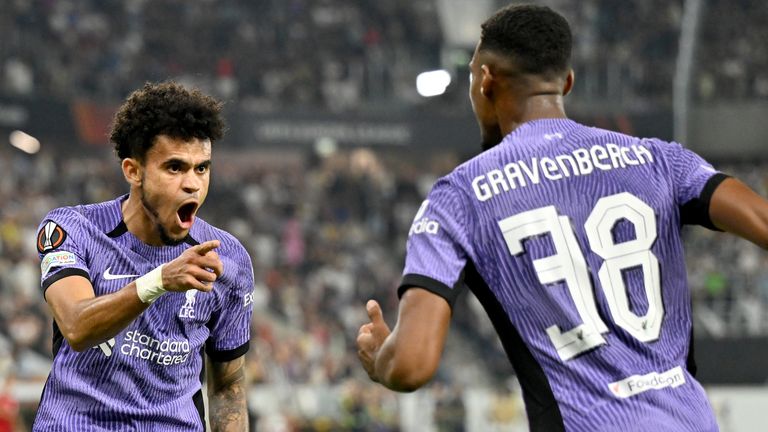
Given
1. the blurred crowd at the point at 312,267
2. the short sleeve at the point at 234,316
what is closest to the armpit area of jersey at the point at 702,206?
the short sleeve at the point at 234,316

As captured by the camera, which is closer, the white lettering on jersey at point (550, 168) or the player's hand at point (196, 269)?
the white lettering on jersey at point (550, 168)

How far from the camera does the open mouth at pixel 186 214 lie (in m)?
4.63

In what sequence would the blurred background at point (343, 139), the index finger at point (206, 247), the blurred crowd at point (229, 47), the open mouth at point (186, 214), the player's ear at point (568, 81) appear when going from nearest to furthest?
the player's ear at point (568, 81)
the index finger at point (206, 247)
the open mouth at point (186, 214)
the blurred background at point (343, 139)
the blurred crowd at point (229, 47)

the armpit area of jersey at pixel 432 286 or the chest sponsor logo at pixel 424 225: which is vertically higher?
the chest sponsor logo at pixel 424 225

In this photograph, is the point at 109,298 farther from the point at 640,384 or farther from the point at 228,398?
the point at 640,384

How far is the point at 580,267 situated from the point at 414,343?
524 millimetres

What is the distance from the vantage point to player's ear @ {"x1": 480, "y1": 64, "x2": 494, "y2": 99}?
11.8ft

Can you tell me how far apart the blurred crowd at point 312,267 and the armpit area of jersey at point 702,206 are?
13.4 meters

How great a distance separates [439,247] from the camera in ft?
11.0

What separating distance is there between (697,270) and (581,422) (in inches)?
849

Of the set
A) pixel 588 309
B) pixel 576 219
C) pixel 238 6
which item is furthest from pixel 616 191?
pixel 238 6

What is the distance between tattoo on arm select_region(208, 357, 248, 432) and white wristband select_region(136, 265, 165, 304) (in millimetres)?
1103

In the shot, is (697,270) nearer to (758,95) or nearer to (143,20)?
(758,95)

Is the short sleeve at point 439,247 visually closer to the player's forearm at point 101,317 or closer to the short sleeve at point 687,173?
the short sleeve at point 687,173
